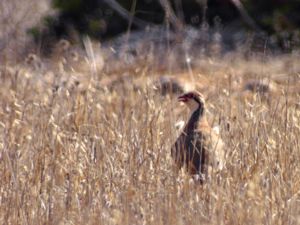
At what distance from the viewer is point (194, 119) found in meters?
7.43

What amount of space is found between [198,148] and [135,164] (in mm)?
679

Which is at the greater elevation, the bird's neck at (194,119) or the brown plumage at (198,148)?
the bird's neck at (194,119)

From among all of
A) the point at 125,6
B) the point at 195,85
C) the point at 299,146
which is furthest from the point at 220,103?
the point at 125,6

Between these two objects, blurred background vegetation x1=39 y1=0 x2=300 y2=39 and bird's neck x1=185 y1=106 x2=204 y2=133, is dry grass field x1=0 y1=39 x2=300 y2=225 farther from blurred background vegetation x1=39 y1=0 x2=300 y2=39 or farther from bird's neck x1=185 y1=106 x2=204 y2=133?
blurred background vegetation x1=39 y1=0 x2=300 y2=39

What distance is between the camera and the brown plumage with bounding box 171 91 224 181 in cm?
661

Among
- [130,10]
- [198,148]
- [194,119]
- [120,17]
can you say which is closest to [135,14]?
[130,10]

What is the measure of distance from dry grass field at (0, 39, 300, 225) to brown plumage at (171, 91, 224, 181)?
66mm

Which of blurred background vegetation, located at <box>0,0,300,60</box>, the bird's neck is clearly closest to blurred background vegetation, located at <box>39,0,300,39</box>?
blurred background vegetation, located at <box>0,0,300,60</box>

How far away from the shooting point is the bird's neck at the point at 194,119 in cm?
726

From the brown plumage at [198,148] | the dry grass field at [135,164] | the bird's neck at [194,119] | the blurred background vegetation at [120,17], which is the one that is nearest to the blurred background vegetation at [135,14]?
the blurred background vegetation at [120,17]

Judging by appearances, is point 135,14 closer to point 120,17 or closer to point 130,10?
point 130,10

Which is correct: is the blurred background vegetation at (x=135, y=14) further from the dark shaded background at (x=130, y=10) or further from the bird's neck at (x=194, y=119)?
the bird's neck at (x=194, y=119)

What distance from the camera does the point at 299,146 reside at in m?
6.49

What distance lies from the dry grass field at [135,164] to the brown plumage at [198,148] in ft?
0.22
